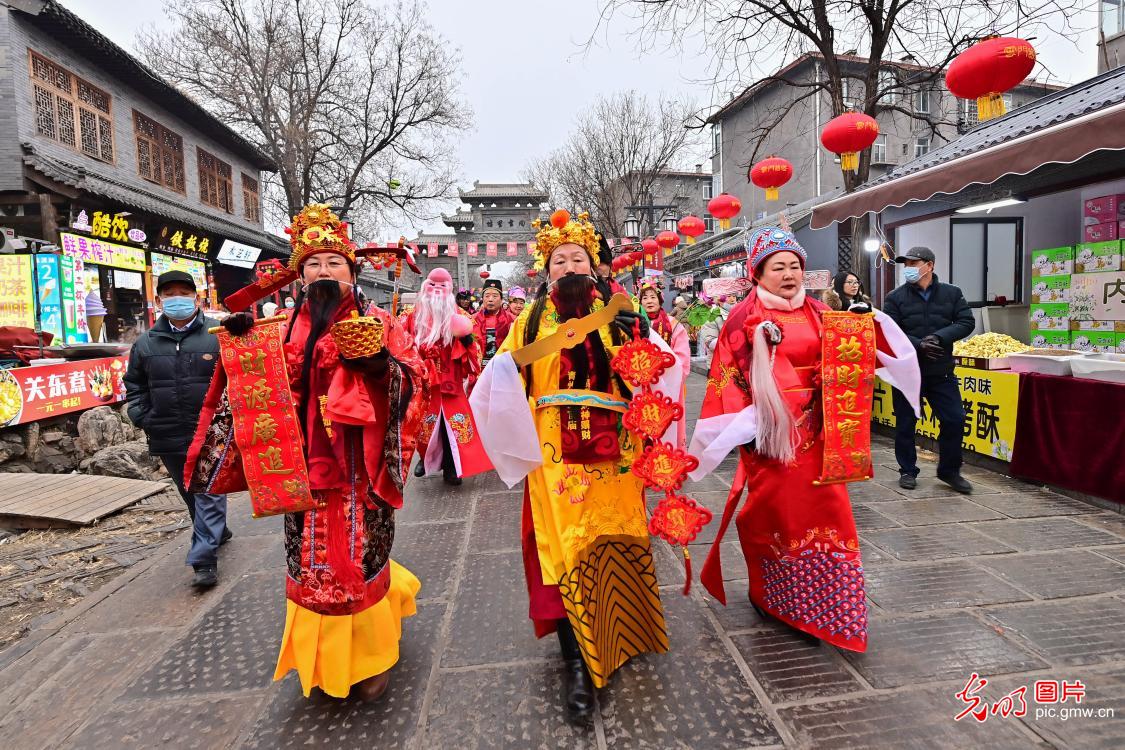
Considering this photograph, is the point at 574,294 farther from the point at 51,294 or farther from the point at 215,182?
the point at 215,182

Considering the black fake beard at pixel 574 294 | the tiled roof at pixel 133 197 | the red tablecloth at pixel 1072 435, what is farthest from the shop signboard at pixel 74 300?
the red tablecloth at pixel 1072 435

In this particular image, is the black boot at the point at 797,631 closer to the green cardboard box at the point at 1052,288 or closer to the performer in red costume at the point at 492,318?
the performer in red costume at the point at 492,318

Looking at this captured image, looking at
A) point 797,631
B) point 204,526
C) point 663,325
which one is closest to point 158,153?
point 204,526

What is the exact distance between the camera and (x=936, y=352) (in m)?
4.63

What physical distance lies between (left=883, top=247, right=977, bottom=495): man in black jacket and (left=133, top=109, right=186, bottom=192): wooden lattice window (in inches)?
621

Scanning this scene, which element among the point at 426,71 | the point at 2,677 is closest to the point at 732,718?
the point at 2,677

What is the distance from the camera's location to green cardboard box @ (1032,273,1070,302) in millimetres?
7468

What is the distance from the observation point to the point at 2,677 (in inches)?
108

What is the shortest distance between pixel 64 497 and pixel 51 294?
6.30 metres

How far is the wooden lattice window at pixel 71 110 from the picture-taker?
1043 cm

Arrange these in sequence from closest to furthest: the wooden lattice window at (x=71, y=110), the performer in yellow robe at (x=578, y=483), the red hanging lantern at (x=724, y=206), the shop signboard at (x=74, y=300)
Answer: the performer in yellow robe at (x=578, y=483)
the shop signboard at (x=74, y=300)
the wooden lattice window at (x=71, y=110)
the red hanging lantern at (x=724, y=206)

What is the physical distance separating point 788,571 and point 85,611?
154 inches

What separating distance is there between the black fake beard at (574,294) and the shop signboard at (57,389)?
5.16 meters

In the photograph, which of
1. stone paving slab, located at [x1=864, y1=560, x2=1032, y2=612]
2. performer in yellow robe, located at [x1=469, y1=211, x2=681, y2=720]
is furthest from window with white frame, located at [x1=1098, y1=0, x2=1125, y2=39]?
performer in yellow robe, located at [x1=469, y1=211, x2=681, y2=720]
